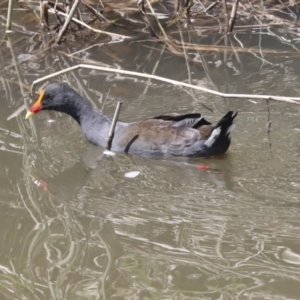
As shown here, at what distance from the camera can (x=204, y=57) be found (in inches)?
304

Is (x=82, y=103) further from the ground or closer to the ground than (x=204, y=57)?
further from the ground

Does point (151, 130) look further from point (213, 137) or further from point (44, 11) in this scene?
point (44, 11)

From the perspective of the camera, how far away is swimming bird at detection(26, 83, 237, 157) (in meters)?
5.51

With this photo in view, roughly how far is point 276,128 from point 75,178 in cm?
163

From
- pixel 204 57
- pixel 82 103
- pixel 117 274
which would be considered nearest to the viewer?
Answer: pixel 117 274

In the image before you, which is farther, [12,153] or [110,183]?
[12,153]

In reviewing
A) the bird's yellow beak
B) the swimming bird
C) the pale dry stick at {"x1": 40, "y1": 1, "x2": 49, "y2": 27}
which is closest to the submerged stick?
the swimming bird

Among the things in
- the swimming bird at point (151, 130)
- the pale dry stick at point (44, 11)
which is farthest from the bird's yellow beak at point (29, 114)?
the pale dry stick at point (44, 11)

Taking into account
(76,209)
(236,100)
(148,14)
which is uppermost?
(76,209)

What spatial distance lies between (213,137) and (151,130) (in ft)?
1.67

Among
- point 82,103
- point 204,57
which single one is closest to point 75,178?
point 82,103

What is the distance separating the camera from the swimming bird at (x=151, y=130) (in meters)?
5.51

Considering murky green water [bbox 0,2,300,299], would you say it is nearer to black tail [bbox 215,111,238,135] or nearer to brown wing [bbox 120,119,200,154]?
brown wing [bbox 120,119,200,154]

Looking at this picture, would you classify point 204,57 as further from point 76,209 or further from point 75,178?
point 76,209
